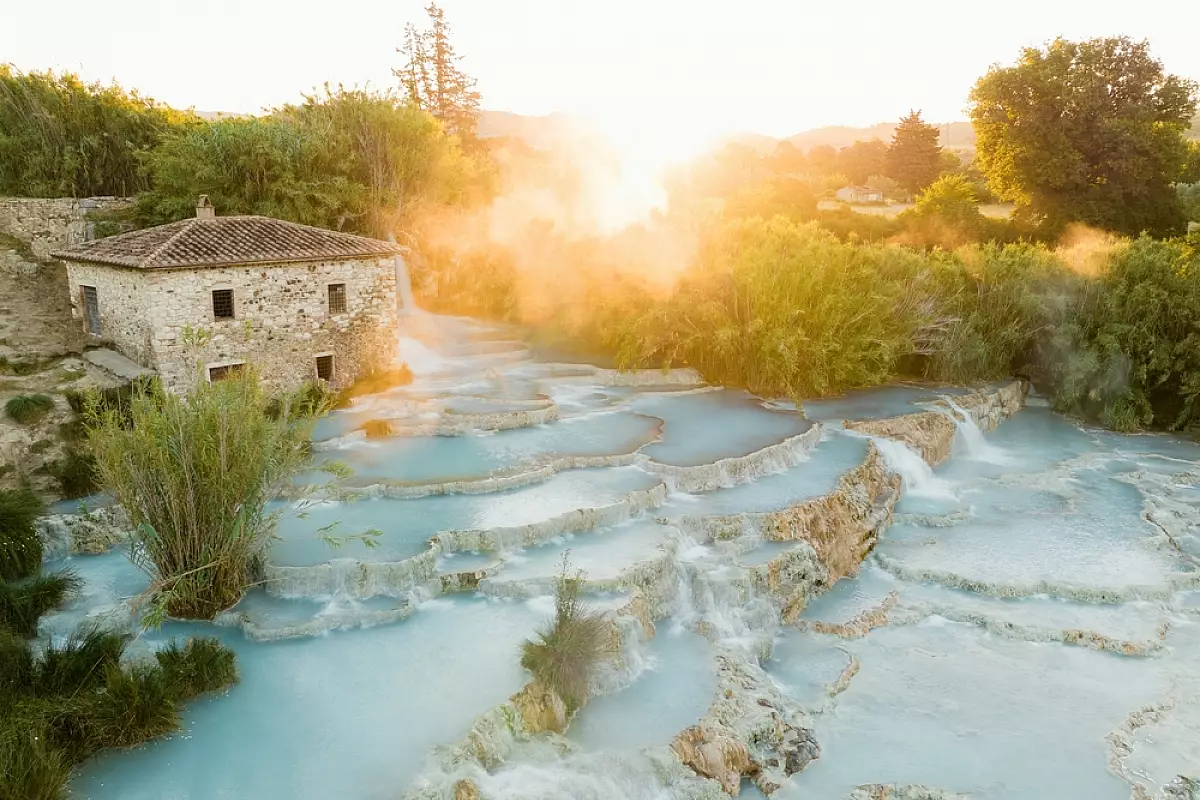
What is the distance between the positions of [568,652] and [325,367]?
506 inches

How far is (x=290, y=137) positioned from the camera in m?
26.2

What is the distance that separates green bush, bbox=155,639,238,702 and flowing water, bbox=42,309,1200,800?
0.22 meters

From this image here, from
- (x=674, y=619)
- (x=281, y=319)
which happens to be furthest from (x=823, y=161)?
(x=674, y=619)

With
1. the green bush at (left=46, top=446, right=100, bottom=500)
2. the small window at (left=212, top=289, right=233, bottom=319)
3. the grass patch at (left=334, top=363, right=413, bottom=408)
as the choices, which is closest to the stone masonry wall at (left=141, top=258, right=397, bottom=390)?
the small window at (left=212, top=289, right=233, bottom=319)

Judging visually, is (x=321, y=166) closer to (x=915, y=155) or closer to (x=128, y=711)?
(x=128, y=711)

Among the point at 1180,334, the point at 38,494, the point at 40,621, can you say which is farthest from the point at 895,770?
the point at 1180,334

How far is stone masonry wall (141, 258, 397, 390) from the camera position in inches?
685

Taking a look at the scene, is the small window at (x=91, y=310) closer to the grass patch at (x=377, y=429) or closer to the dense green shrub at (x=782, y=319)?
the grass patch at (x=377, y=429)

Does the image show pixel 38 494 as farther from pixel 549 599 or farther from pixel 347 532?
pixel 549 599

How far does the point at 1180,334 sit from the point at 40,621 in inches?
1026

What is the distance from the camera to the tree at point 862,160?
63494mm

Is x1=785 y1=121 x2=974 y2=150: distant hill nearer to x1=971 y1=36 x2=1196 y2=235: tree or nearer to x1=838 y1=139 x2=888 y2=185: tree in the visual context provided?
x1=838 y1=139 x2=888 y2=185: tree

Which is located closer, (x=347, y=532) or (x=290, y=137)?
(x=347, y=532)

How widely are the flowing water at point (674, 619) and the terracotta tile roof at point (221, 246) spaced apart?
3829 mm
